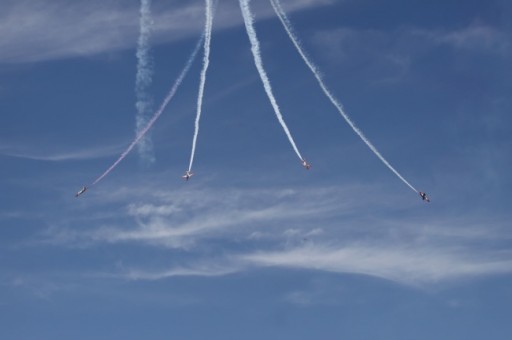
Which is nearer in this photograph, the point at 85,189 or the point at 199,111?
the point at 199,111

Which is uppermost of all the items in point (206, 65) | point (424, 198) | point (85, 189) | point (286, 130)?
point (206, 65)

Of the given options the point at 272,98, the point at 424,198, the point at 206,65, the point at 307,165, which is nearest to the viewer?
the point at 206,65

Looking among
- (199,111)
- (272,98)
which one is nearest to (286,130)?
(272,98)

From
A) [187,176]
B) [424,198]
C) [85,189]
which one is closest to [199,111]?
[187,176]

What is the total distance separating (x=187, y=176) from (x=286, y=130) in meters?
17.9

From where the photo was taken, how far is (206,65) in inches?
3585

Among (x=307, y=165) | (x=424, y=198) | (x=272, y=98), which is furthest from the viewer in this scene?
(x=424, y=198)

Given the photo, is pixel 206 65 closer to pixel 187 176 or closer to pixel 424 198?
pixel 187 176

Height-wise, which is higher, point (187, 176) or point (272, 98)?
point (272, 98)

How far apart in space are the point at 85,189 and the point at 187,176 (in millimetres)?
14650

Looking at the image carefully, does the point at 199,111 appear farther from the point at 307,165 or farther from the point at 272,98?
the point at 307,165

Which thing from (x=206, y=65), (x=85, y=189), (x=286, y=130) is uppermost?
(x=206, y=65)

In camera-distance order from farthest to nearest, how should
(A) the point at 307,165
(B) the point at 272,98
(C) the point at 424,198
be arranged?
(C) the point at 424,198, (A) the point at 307,165, (B) the point at 272,98

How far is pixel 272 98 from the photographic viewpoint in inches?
3846
